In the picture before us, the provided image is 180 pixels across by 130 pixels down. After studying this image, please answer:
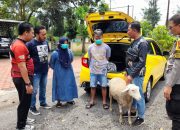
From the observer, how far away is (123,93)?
190 inches

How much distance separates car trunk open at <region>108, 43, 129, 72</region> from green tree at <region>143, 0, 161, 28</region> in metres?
43.1

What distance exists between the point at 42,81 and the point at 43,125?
1.17m

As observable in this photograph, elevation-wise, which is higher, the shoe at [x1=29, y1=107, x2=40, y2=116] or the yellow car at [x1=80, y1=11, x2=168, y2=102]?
the yellow car at [x1=80, y1=11, x2=168, y2=102]

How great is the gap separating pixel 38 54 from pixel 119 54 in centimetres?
264

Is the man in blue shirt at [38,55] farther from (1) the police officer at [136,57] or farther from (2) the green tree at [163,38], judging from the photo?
(2) the green tree at [163,38]

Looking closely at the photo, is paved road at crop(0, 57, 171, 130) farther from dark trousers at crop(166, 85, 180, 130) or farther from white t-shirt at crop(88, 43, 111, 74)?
dark trousers at crop(166, 85, 180, 130)

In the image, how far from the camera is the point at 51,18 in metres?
21.1

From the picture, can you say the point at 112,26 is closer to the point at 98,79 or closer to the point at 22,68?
the point at 98,79

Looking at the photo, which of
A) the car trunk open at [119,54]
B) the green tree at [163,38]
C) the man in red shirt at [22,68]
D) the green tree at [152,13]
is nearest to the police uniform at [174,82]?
the man in red shirt at [22,68]

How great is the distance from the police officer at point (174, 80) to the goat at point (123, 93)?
129cm

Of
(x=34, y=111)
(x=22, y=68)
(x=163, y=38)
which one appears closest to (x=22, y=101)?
(x=22, y=68)

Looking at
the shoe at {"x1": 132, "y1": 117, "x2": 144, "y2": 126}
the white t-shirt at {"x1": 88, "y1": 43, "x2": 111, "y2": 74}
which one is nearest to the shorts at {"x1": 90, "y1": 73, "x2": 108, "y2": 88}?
the white t-shirt at {"x1": 88, "y1": 43, "x2": 111, "y2": 74}

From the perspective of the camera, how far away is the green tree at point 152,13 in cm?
4912

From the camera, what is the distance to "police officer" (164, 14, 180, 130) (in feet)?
10.1
